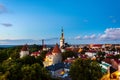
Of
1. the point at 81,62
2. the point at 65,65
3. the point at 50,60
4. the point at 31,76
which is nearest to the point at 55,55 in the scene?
the point at 50,60

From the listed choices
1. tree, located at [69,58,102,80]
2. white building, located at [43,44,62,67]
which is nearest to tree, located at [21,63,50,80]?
tree, located at [69,58,102,80]

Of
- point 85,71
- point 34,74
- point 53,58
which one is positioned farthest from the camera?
point 53,58

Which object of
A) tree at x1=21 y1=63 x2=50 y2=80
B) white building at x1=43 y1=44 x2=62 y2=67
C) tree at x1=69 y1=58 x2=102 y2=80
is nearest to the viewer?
tree at x1=21 y1=63 x2=50 y2=80

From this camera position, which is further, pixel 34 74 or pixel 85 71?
pixel 85 71

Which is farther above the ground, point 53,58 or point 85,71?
point 53,58

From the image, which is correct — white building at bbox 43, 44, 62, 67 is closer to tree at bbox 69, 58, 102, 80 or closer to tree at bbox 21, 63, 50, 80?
tree at bbox 69, 58, 102, 80

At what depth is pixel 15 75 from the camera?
133 feet

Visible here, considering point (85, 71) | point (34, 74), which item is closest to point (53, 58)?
point (85, 71)

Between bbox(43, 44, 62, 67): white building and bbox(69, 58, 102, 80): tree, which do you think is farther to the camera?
bbox(43, 44, 62, 67): white building

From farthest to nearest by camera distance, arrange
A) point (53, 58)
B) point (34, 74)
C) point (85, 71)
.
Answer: point (53, 58)
point (85, 71)
point (34, 74)

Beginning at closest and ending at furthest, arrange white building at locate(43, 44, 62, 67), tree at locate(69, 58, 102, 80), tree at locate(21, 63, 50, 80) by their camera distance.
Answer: tree at locate(21, 63, 50, 80)
tree at locate(69, 58, 102, 80)
white building at locate(43, 44, 62, 67)

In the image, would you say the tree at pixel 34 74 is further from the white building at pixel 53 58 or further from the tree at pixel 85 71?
the white building at pixel 53 58

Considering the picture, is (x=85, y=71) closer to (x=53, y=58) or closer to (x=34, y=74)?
(x=34, y=74)

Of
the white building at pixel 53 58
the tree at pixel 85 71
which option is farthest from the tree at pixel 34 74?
the white building at pixel 53 58
